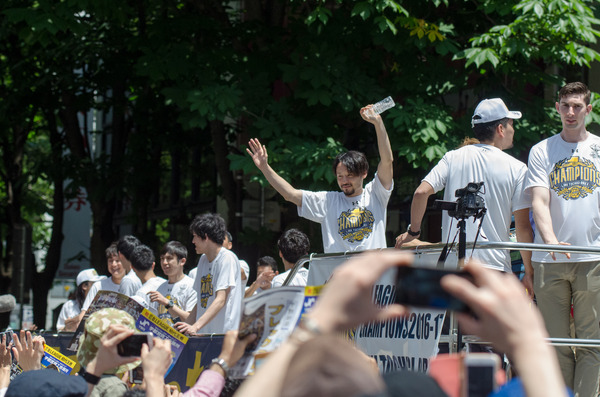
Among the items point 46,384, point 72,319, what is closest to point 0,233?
point 72,319

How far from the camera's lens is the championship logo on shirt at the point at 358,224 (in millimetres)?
6742

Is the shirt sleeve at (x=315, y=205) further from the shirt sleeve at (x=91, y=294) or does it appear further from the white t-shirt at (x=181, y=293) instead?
the shirt sleeve at (x=91, y=294)

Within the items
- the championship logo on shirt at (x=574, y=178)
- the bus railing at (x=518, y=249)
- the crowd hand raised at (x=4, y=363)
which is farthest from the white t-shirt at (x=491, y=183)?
the crowd hand raised at (x=4, y=363)

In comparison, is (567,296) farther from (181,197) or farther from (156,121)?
(181,197)

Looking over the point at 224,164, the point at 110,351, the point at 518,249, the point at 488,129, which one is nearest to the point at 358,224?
the point at 488,129

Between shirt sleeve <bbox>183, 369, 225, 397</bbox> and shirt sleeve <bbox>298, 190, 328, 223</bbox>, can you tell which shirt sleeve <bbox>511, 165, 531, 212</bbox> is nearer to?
shirt sleeve <bbox>298, 190, 328, 223</bbox>

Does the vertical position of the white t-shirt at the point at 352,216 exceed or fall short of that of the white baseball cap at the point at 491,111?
it falls short

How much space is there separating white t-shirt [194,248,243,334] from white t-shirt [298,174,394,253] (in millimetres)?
1094

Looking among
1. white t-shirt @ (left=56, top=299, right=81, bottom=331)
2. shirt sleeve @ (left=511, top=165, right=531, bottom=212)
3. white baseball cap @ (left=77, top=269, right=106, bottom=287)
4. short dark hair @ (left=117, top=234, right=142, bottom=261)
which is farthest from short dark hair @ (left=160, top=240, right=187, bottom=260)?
shirt sleeve @ (left=511, top=165, right=531, bottom=212)

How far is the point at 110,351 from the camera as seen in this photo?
3.60 m

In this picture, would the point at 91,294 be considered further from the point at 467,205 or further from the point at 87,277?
the point at 467,205

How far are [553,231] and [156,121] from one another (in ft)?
39.2

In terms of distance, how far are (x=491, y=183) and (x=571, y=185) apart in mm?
A: 536

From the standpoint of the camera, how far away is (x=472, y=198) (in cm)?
550
